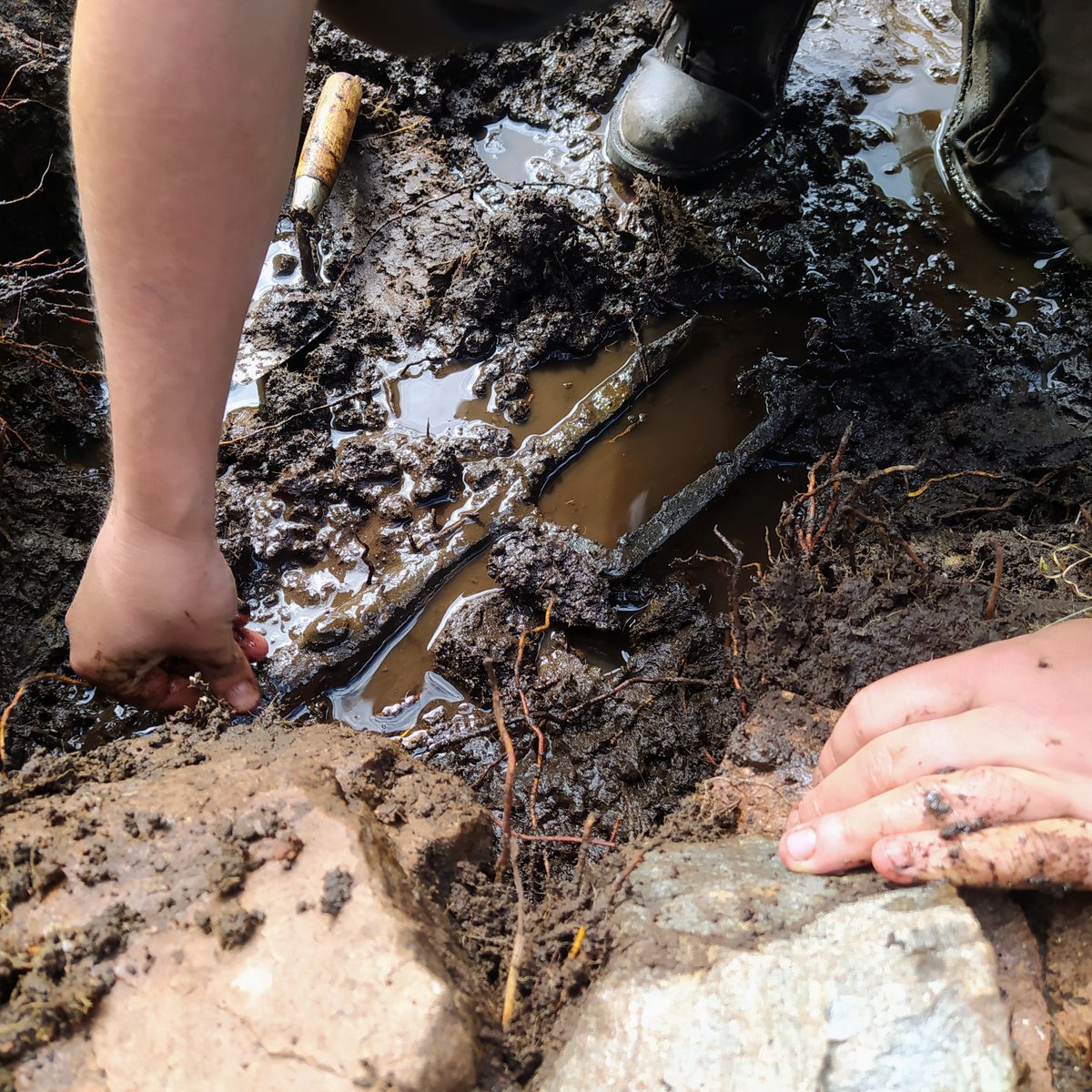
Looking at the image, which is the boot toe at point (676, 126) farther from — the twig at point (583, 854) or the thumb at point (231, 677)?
the twig at point (583, 854)

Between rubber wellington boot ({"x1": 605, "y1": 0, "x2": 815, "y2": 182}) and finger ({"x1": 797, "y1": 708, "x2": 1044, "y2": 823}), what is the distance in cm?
244

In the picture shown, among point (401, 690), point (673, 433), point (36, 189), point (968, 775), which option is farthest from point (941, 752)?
point (36, 189)

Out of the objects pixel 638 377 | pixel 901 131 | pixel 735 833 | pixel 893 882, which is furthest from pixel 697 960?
pixel 901 131

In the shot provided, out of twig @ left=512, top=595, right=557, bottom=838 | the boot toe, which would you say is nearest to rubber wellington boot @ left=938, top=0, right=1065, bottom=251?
the boot toe

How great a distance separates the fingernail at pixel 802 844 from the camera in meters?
1.28

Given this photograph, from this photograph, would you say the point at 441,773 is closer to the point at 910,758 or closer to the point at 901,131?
the point at 910,758

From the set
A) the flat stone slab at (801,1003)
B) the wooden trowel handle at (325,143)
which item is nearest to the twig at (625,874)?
the flat stone slab at (801,1003)

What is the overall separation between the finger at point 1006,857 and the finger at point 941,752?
11 centimetres

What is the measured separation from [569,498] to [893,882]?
58.6 inches

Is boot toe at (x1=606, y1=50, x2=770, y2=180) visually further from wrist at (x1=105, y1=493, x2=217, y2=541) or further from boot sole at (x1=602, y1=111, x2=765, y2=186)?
wrist at (x1=105, y1=493, x2=217, y2=541)

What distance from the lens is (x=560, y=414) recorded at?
256cm

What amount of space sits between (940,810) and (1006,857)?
0.10 meters

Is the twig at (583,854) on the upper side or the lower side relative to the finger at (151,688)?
upper

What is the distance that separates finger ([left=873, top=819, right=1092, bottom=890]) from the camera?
3.62 ft
